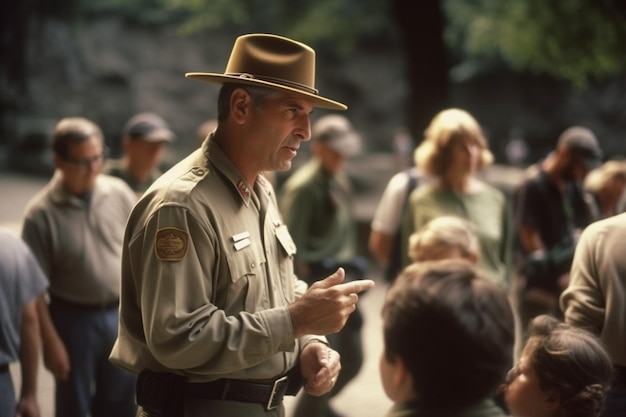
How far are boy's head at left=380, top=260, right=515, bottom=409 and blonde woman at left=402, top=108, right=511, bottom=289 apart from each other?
9.53 feet

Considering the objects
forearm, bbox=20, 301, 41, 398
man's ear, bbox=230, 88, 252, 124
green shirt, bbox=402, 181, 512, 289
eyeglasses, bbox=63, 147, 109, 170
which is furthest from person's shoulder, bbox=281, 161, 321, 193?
man's ear, bbox=230, 88, 252, 124

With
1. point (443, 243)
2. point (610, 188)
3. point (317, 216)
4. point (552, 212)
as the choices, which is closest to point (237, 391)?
point (443, 243)

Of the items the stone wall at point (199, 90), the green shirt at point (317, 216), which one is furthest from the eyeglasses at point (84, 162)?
the stone wall at point (199, 90)

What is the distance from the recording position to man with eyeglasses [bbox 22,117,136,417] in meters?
4.88

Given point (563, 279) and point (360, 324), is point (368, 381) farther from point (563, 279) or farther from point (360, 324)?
point (563, 279)

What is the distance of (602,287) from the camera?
3469mm

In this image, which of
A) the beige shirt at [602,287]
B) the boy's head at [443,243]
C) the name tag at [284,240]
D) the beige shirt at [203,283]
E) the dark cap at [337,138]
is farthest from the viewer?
the dark cap at [337,138]

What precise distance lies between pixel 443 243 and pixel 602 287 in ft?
3.50

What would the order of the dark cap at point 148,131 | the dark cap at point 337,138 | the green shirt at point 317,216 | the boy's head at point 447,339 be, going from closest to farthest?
the boy's head at point 447,339 < the dark cap at point 148,131 < the green shirt at point 317,216 < the dark cap at point 337,138

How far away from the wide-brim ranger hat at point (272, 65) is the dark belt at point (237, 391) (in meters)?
0.99

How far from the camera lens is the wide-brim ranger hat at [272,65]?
9.56ft

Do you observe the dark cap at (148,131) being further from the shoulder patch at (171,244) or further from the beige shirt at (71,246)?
the shoulder patch at (171,244)

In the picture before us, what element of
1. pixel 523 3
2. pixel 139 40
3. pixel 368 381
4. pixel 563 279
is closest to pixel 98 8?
pixel 139 40

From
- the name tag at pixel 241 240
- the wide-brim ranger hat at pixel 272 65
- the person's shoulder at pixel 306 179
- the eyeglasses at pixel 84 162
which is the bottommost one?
the person's shoulder at pixel 306 179
